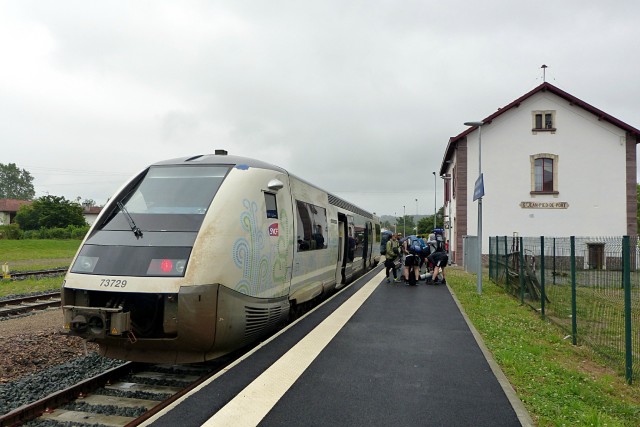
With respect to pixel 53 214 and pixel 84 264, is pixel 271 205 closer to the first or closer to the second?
pixel 84 264

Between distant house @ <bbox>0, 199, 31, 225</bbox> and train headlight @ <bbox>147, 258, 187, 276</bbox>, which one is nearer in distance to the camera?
train headlight @ <bbox>147, 258, 187, 276</bbox>

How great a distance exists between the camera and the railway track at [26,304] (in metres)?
11.1

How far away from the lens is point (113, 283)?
17.7ft

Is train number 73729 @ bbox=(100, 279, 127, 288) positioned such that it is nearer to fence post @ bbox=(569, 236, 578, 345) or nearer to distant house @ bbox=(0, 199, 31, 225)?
fence post @ bbox=(569, 236, 578, 345)

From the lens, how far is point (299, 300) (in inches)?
348

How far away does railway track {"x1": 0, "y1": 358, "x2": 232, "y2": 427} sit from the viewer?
4.79m

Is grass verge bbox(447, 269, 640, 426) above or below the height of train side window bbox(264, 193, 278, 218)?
below

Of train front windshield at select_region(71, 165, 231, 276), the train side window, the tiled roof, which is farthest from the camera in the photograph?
the tiled roof

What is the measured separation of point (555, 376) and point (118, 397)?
5.10 metres

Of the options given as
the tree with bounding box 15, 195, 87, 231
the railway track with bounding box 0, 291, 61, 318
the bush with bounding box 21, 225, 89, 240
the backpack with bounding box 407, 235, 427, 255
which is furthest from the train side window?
the tree with bounding box 15, 195, 87, 231

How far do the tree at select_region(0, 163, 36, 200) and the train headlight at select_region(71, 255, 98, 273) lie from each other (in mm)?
123464

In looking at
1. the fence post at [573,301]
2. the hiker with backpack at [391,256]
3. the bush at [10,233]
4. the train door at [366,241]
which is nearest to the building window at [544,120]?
the train door at [366,241]

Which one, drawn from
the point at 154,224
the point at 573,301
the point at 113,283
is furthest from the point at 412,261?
the point at 113,283

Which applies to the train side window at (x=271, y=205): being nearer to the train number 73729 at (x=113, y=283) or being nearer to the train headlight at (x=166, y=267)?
the train headlight at (x=166, y=267)
